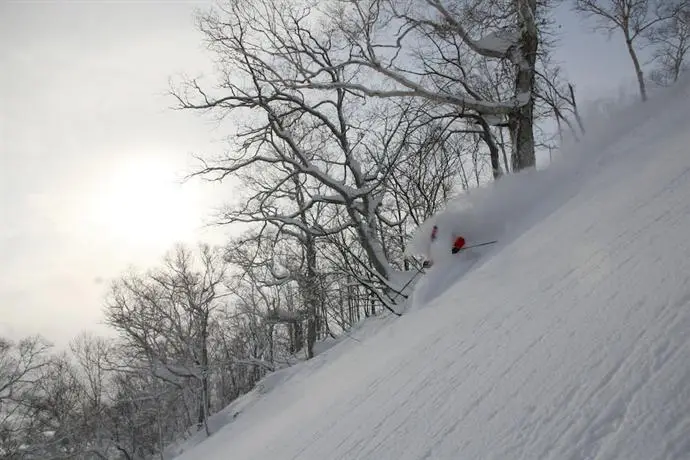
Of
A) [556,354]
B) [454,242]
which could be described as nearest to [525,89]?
[454,242]

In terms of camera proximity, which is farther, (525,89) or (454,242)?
(525,89)

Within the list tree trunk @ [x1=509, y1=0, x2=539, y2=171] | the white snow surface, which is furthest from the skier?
tree trunk @ [x1=509, y1=0, x2=539, y2=171]

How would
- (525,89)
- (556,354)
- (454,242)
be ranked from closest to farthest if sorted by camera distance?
(556,354) < (454,242) < (525,89)

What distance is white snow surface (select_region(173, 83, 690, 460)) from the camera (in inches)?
51.4

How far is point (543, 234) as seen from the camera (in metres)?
3.69

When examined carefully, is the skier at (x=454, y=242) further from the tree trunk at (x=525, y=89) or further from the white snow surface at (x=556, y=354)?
the tree trunk at (x=525, y=89)

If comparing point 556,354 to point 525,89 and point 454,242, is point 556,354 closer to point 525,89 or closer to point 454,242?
point 454,242

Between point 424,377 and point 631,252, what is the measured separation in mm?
1397

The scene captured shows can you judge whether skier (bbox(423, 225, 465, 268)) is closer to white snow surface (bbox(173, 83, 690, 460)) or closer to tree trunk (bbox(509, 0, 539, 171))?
white snow surface (bbox(173, 83, 690, 460))

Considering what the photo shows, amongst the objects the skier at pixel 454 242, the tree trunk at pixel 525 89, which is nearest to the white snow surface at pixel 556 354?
the skier at pixel 454 242

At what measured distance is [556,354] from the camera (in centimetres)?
177

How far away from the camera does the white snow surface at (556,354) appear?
4.28ft

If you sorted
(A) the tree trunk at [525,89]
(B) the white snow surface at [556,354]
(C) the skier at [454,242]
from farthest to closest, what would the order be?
1. (A) the tree trunk at [525,89]
2. (C) the skier at [454,242]
3. (B) the white snow surface at [556,354]

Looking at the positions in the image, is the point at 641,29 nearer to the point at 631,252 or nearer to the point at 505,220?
the point at 505,220
